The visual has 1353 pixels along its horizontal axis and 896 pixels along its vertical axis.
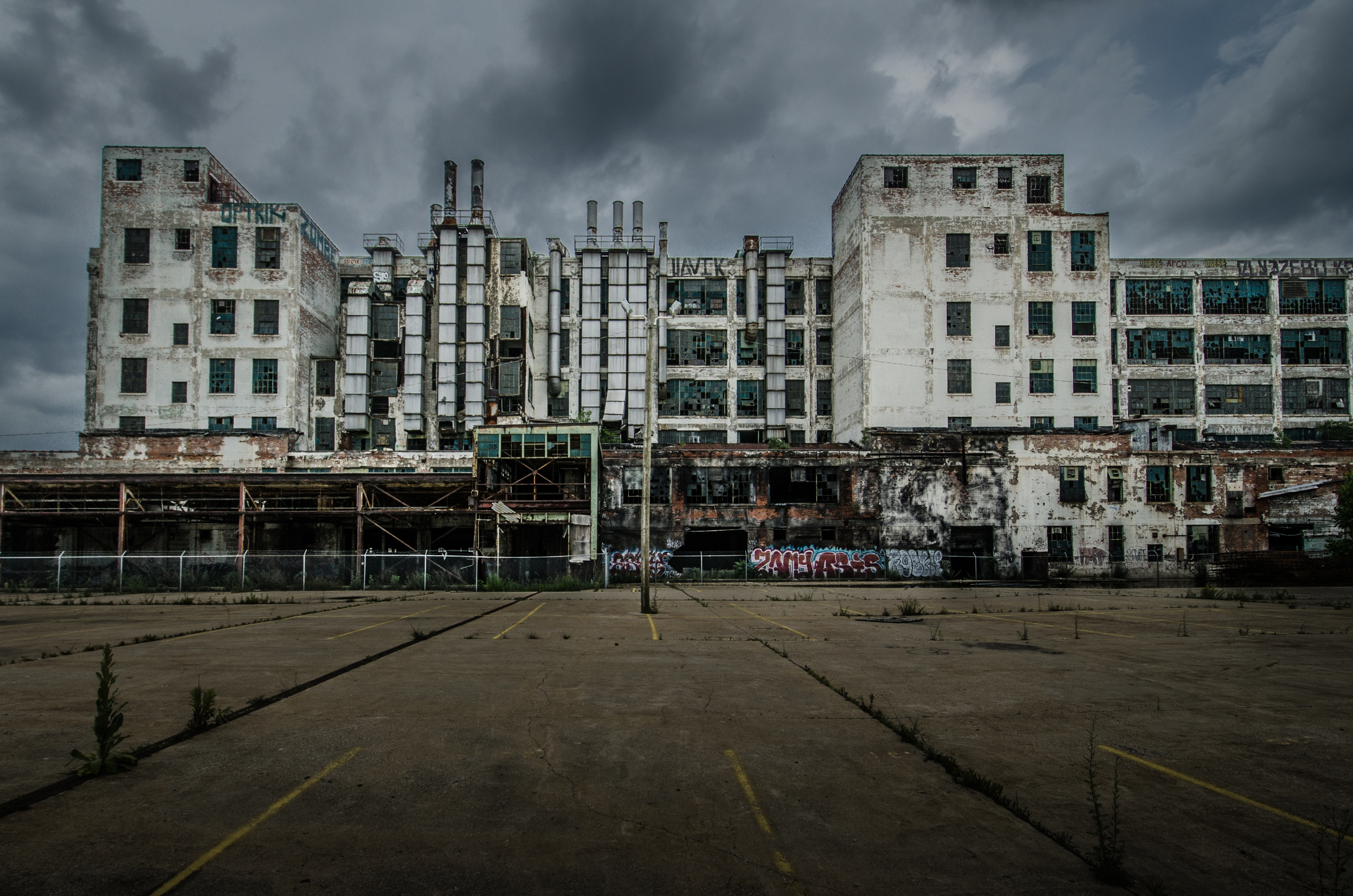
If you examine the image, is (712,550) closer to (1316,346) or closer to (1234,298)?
(1234,298)

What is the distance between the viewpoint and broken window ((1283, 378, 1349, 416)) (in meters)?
50.6

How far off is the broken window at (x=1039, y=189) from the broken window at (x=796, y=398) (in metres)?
20.0

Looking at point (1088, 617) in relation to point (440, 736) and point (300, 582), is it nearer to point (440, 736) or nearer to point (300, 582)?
point (440, 736)

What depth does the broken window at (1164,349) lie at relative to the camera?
167 ft

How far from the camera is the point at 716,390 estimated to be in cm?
5159

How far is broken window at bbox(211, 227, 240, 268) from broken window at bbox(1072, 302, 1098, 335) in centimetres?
5725

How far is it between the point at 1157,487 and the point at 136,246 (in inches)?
2598

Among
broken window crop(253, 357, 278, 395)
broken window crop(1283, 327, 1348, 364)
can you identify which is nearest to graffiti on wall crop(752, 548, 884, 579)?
broken window crop(253, 357, 278, 395)

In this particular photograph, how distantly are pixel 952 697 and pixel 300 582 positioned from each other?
95.8 feet

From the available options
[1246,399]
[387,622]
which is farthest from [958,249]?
[387,622]

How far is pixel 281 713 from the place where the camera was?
7094 millimetres

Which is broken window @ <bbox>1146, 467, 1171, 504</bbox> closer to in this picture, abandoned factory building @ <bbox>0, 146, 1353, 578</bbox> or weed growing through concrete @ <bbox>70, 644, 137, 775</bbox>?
abandoned factory building @ <bbox>0, 146, 1353, 578</bbox>

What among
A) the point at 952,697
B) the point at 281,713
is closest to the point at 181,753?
the point at 281,713

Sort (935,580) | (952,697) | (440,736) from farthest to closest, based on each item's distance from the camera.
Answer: (935,580) → (952,697) → (440,736)
